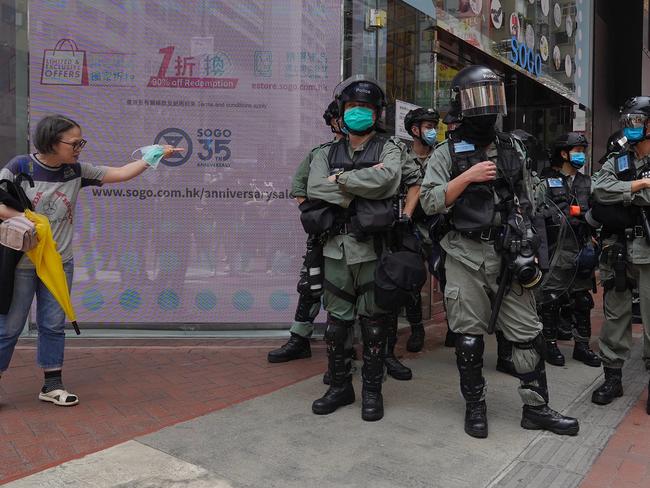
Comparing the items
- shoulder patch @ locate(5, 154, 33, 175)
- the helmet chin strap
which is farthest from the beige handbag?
the helmet chin strap

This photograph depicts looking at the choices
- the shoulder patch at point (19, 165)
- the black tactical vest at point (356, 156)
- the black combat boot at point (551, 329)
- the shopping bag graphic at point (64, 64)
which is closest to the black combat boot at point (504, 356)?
the black combat boot at point (551, 329)

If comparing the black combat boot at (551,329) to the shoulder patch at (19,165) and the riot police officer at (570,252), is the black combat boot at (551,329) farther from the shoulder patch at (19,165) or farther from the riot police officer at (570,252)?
the shoulder patch at (19,165)

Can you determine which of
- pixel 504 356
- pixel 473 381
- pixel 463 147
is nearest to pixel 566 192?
pixel 504 356

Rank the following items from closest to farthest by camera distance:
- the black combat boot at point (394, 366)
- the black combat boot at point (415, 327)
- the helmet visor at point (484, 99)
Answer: the helmet visor at point (484, 99) < the black combat boot at point (394, 366) < the black combat boot at point (415, 327)

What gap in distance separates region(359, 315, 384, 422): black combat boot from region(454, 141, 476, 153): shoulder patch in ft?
3.75

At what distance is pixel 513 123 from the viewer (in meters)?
11.0

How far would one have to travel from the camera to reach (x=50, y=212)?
153 inches

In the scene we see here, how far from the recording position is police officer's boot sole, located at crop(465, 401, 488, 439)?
3.41 meters

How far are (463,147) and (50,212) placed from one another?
277 cm

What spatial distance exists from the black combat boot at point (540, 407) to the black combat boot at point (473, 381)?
10.0 inches

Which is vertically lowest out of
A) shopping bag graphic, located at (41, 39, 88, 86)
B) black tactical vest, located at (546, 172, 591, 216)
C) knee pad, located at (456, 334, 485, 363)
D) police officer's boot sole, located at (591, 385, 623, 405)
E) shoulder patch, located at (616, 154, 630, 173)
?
police officer's boot sole, located at (591, 385, 623, 405)

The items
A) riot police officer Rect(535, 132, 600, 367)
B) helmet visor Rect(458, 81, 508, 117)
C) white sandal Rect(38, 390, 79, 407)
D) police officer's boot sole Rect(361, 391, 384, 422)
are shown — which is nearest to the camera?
helmet visor Rect(458, 81, 508, 117)

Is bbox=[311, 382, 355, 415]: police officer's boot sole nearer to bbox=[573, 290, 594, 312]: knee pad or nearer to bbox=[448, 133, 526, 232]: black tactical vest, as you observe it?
bbox=[448, 133, 526, 232]: black tactical vest

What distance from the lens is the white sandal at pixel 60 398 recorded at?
3.92 meters
